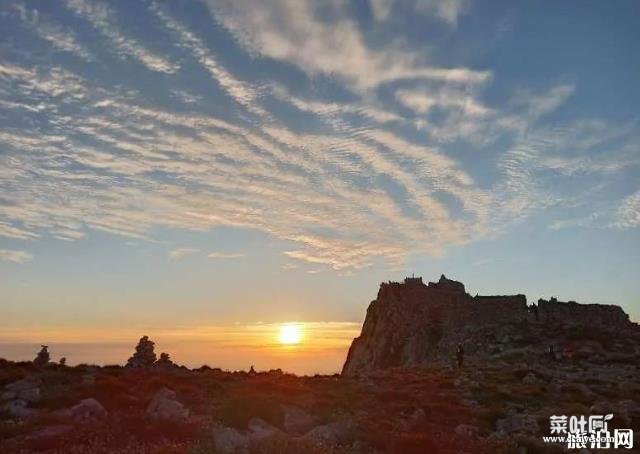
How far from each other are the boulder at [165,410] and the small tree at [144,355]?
99.6 ft

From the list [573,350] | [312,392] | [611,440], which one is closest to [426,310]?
[573,350]

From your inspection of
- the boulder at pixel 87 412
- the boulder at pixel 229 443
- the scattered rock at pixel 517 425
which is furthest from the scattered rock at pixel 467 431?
the boulder at pixel 87 412

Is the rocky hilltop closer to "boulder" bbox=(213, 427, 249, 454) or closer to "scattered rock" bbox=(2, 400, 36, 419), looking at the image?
"scattered rock" bbox=(2, 400, 36, 419)

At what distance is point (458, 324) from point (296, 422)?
5909 cm

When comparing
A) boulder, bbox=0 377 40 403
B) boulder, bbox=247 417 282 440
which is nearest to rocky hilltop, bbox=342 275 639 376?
boulder, bbox=0 377 40 403

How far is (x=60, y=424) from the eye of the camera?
18.1m

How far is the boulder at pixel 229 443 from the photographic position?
12.6 meters

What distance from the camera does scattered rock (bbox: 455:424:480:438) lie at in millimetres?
21000

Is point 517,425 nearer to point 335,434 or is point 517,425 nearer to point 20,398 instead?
point 335,434

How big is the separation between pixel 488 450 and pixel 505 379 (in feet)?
90.6

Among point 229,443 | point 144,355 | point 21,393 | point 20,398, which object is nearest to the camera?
point 229,443

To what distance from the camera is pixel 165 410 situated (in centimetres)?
1939

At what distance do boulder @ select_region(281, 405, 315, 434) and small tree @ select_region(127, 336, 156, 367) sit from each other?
31.7 m

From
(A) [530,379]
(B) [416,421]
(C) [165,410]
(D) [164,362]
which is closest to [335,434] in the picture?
(C) [165,410]
